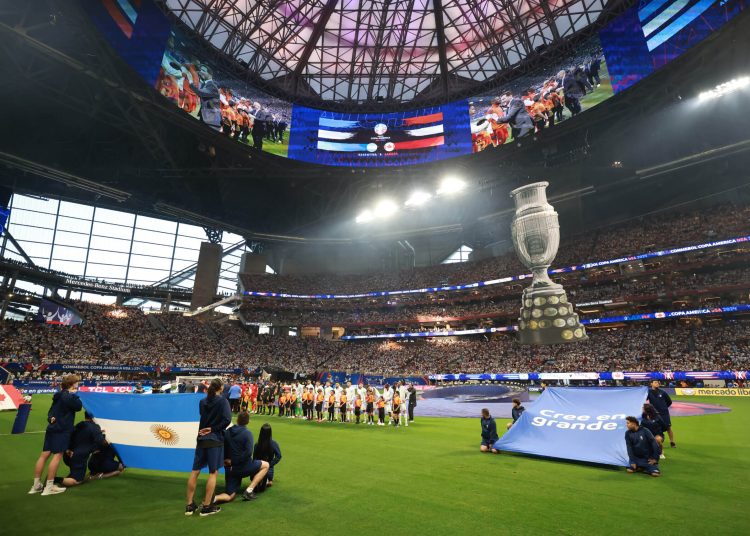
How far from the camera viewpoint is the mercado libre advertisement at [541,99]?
3659 centimetres

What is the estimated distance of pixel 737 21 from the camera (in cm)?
2553

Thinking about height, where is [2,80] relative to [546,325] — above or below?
above

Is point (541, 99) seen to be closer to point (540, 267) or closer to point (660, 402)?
point (540, 267)

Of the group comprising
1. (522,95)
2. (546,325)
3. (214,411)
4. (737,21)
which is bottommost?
(214,411)

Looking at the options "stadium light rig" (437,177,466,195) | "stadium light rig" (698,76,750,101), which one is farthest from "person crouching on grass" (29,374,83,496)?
"stadium light rig" (698,76,750,101)

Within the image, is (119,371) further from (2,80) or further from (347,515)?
(347,515)

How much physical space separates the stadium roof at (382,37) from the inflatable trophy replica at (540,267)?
2799 cm

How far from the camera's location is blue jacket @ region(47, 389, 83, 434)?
21.3 ft

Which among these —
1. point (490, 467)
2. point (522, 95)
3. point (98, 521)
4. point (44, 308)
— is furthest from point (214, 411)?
point (44, 308)

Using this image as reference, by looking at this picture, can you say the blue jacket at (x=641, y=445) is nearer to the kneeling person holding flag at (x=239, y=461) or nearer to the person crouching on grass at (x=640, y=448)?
the person crouching on grass at (x=640, y=448)

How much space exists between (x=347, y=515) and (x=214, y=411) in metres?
2.38

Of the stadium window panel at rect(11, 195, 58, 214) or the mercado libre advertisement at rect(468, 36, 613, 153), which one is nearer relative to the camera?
the mercado libre advertisement at rect(468, 36, 613, 153)

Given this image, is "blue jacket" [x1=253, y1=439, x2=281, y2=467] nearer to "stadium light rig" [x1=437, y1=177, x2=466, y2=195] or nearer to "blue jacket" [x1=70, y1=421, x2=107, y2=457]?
"blue jacket" [x1=70, y1=421, x2=107, y2=457]

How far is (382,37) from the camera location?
136 ft
